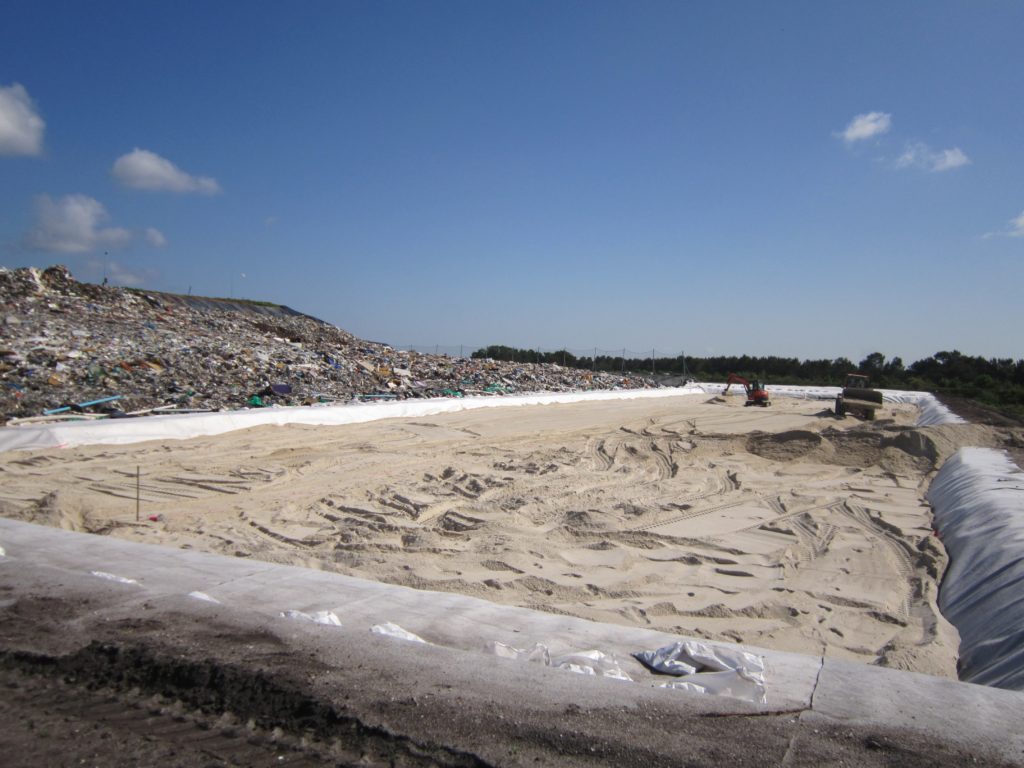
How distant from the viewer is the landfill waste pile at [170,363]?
14000 millimetres

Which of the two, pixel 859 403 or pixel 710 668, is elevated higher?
pixel 859 403

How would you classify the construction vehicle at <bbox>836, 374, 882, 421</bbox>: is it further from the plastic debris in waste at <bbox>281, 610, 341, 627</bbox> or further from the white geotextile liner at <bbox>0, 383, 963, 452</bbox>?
the plastic debris in waste at <bbox>281, 610, 341, 627</bbox>

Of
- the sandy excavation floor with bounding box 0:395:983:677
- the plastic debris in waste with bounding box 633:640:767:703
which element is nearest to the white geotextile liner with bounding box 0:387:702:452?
the sandy excavation floor with bounding box 0:395:983:677

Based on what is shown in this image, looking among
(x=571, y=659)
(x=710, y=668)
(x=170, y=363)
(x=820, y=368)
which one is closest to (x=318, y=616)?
(x=571, y=659)

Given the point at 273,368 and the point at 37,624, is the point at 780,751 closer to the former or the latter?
the point at 37,624

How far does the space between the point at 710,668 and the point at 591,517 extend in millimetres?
4117

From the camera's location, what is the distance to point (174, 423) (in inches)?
467

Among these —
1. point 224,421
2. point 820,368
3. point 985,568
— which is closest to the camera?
point 985,568

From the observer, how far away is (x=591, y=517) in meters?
7.54

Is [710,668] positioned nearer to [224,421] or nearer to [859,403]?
[224,421]

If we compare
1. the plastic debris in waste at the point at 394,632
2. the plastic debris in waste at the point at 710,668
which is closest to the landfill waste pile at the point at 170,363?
the plastic debris in waste at the point at 394,632

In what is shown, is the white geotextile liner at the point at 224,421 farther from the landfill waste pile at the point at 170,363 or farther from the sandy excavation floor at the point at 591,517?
the landfill waste pile at the point at 170,363

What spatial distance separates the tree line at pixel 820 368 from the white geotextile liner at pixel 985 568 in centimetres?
3163

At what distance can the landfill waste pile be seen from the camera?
551 inches
